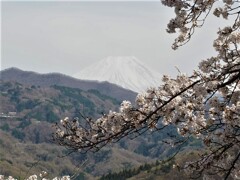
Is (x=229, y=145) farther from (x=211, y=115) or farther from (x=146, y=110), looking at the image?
(x=146, y=110)

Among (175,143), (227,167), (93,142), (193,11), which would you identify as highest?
(193,11)

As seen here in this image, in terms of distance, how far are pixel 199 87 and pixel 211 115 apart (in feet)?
2.82

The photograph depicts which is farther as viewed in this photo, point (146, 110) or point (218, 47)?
point (146, 110)

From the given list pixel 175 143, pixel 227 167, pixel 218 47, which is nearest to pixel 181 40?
pixel 218 47

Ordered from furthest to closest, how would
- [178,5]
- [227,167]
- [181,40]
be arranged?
[181,40]
[227,167]
[178,5]

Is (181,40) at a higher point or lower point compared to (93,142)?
higher

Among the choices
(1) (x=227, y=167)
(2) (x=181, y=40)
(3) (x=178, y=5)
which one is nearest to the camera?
(3) (x=178, y=5)

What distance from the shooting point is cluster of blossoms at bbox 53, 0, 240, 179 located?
29.0 ft

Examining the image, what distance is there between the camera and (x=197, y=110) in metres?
9.69

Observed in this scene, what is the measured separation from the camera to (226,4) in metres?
8.98

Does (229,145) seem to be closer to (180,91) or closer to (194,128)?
(194,128)

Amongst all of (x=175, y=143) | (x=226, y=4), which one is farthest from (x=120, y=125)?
(x=226, y=4)

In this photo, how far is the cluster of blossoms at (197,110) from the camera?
29.0 feet

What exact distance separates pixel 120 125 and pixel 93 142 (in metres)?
0.80
